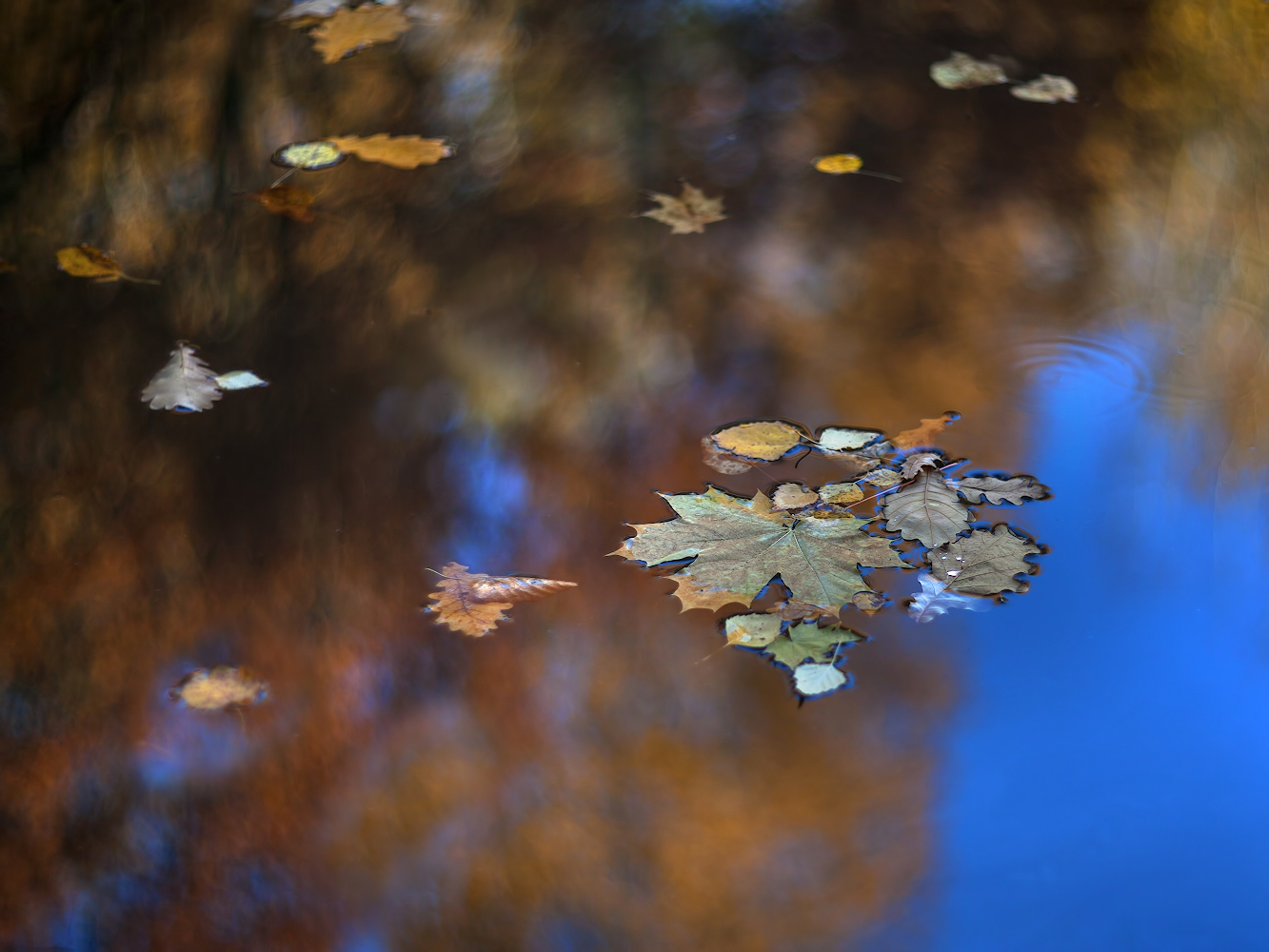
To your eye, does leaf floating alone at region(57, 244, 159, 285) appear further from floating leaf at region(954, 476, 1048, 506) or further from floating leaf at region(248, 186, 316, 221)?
floating leaf at region(954, 476, 1048, 506)

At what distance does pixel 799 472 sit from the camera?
3.80 feet

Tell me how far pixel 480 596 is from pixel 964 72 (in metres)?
1.42

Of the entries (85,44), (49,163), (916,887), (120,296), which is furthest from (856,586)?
(85,44)

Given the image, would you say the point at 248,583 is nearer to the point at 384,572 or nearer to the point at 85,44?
the point at 384,572

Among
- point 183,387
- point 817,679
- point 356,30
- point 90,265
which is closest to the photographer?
point 817,679

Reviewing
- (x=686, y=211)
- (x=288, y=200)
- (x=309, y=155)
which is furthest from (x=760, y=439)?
(x=309, y=155)

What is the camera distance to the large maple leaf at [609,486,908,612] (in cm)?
103

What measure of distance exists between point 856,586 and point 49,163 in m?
1.60

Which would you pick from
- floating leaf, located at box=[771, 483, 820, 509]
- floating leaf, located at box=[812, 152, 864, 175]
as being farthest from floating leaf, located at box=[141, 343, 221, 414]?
floating leaf, located at box=[812, 152, 864, 175]

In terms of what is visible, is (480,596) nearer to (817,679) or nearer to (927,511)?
(817,679)

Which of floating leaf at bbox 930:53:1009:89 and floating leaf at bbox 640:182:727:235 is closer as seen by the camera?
floating leaf at bbox 640:182:727:235

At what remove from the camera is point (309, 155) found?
1.80 metres

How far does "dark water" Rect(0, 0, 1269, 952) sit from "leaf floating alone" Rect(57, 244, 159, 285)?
0.04m

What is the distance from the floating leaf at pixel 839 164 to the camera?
5.50 feet
